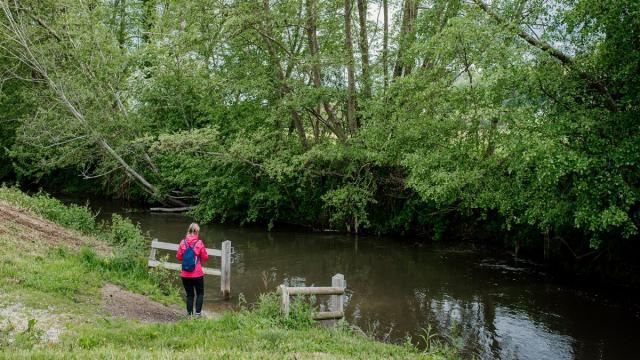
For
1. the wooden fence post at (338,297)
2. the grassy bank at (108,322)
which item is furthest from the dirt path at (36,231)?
the wooden fence post at (338,297)

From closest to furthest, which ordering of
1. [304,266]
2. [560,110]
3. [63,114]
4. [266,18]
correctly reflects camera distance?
[560,110]
[304,266]
[266,18]
[63,114]

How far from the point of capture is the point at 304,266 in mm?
17000

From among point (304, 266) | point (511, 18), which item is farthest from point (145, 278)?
point (511, 18)

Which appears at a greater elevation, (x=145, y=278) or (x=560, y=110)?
(x=560, y=110)

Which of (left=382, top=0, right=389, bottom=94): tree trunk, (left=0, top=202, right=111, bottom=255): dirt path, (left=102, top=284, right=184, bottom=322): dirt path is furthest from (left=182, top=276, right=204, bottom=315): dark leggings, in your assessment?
(left=382, top=0, right=389, bottom=94): tree trunk

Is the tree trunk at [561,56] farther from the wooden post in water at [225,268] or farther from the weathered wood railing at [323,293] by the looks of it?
the wooden post in water at [225,268]

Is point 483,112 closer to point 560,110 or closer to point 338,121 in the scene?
point 560,110

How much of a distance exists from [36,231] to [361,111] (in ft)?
37.2

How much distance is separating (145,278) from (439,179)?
8.16 metres

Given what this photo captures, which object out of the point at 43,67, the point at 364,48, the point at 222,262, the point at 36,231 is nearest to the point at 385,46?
the point at 364,48

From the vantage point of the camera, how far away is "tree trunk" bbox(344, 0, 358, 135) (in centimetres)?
2080

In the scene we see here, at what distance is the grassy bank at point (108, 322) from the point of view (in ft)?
21.7

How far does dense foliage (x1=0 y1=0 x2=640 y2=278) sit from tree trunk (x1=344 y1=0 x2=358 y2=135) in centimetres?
8

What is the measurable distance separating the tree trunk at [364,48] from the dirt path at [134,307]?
43.5 feet
